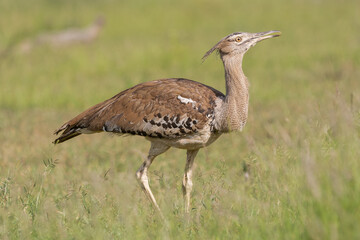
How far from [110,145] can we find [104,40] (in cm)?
686

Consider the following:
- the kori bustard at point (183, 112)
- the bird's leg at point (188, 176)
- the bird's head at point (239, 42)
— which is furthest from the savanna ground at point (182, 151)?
the bird's head at point (239, 42)

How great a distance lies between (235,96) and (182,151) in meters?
2.12

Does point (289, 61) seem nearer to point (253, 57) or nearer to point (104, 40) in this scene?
point (253, 57)

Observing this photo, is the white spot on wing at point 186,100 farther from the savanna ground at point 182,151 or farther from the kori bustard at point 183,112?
the savanna ground at point 182,151

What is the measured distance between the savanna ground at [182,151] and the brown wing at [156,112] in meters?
0.36

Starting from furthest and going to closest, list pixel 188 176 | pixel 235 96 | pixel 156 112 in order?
pixel 188 176, pixel 156 112, pixel 235 96

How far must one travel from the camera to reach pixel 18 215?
3629 mm

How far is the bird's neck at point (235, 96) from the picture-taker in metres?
4.45

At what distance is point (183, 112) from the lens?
453 cm

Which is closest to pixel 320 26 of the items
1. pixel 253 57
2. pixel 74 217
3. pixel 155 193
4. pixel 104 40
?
pixel 253 57

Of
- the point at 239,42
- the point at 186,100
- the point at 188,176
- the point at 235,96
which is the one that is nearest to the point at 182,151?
the point at 188,176

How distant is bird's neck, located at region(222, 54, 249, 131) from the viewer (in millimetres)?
4445

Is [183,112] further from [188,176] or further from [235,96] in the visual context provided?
[188,176]

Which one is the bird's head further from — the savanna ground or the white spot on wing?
the savanna ground
